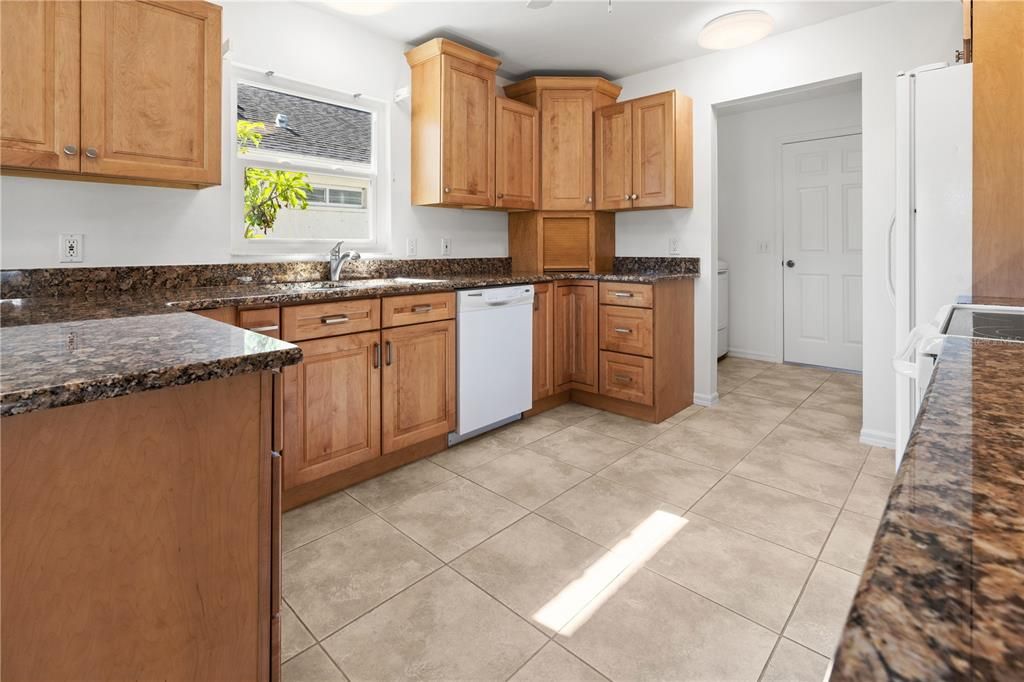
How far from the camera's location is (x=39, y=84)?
1862mm

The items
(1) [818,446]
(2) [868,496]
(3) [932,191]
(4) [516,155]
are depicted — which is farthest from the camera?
(4) [516,155]

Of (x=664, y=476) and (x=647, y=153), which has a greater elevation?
(x=647, y=153)

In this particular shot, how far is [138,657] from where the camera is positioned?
3.02 ft

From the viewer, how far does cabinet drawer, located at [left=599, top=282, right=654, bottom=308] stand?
3.46 metres

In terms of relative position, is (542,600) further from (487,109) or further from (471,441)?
(487,109)

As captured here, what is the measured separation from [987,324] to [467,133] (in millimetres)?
2894

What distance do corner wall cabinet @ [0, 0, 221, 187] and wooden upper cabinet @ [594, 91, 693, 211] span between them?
255cm

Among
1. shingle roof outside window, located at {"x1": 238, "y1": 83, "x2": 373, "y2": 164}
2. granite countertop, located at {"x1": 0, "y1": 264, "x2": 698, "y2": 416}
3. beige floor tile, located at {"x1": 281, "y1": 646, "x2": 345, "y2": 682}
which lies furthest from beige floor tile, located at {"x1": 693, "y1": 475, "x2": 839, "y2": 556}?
shingle roof outside window, located at {"x1": 238, "y1": 83, "x2": 373, "y2": 164}

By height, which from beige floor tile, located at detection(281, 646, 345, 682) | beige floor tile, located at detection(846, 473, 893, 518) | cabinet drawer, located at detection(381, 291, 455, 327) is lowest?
beige floor tile, located at detection(281, 646, 345, 682)

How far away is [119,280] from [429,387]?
58.0 inches

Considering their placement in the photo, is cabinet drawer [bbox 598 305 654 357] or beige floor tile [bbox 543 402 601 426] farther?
beige floor tile [bbox 543 402 601 426]

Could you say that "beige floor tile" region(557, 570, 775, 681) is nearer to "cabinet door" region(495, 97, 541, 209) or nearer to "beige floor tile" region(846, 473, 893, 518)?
"beige floor tile" region(846, 473, 893, 518)

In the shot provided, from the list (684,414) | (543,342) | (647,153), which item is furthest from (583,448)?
(647,153)

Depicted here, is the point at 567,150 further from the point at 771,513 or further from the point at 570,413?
the point at 771,513
